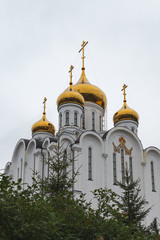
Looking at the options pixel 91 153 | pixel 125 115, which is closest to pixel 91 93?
pixel 125 115

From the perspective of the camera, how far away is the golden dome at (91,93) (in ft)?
79.7

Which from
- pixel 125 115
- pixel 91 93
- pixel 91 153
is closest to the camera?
pixel 91 153

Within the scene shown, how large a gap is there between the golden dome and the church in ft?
2.76

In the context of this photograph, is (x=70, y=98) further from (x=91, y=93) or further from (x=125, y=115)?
(x=125, y=115)

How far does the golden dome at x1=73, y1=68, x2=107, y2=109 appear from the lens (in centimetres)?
2430

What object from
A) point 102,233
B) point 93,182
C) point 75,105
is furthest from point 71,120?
point 102,233

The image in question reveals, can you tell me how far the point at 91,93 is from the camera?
80.0 ft

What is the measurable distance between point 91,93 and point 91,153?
20.7 feet

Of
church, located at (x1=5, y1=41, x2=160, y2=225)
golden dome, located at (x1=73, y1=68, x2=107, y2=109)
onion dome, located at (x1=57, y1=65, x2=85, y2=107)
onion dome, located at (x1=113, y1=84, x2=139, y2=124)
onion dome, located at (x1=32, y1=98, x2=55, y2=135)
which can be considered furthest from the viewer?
golden dome, located at (x1=73, y1=68, x2=107, y2=109)

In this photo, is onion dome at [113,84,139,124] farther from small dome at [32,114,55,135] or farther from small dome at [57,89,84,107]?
small dome at [32,114,55,135]

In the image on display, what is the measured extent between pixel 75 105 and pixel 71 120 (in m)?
0.94

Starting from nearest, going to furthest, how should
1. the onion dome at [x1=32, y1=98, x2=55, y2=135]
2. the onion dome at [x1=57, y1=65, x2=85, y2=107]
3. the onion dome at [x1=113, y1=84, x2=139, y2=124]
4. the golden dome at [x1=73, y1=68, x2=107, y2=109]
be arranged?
the onion dome at [x1=57, y1=65, x2=85, y2=107] < the onion dome at [x1=32, y1=98, x2=55, y2=135] < the onion dome at [x1=113, y1=84, x2=139, y2=124] < the golden dome at [x1=73, y1=68, x2=107, y2=109]

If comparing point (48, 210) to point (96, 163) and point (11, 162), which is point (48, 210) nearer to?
point (96, 163)

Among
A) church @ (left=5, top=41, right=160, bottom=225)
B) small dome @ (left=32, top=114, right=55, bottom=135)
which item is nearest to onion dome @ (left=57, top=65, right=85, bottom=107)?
church @ (left=5, top=41, right=160, bottom=225)
